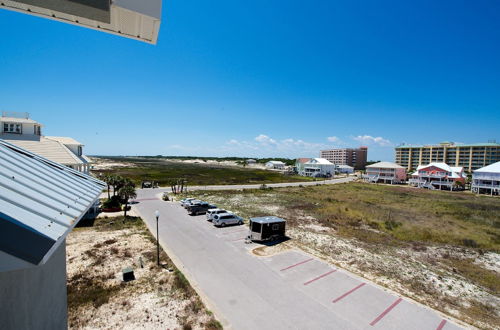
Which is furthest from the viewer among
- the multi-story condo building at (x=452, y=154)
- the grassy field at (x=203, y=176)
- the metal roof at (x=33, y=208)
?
the multi-story condo building at (x=452, y=154)

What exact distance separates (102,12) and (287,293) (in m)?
13.2

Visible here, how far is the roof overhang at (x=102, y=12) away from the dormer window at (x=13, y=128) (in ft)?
92.2

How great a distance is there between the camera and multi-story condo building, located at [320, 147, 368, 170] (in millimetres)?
157500

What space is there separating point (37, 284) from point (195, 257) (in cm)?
1344

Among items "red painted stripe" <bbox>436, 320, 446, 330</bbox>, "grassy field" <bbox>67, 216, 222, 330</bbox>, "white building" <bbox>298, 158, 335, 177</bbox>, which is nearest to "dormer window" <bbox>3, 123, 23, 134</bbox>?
"grassy field" <bbox>67, 216, 222, 330</bbox>

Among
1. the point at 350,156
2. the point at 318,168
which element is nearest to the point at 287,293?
the point at 318,168

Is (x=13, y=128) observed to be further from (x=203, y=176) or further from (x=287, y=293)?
(x=203, y=176)

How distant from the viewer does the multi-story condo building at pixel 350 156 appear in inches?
6201

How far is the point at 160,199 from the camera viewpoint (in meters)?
38.0

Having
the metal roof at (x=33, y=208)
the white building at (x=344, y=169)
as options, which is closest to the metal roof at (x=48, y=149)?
the metal roof at (x=33, y=208)

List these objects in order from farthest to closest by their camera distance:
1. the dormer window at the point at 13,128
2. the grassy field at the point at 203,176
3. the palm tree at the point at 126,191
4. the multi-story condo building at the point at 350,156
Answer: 1. the multi-story condo building at the point at 350,156
2. the grassy field at the point at 203,176
3. the palm tree at the point at 126,191
4. the dormer window at the point at 13,128

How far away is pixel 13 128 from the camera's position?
2417 cm

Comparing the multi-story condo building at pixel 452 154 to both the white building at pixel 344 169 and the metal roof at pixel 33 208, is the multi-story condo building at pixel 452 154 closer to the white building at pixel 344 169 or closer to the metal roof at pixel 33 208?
the white building at pixel 344 169

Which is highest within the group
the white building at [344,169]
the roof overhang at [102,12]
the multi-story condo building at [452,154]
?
the multi-story condo building at [452,154]
